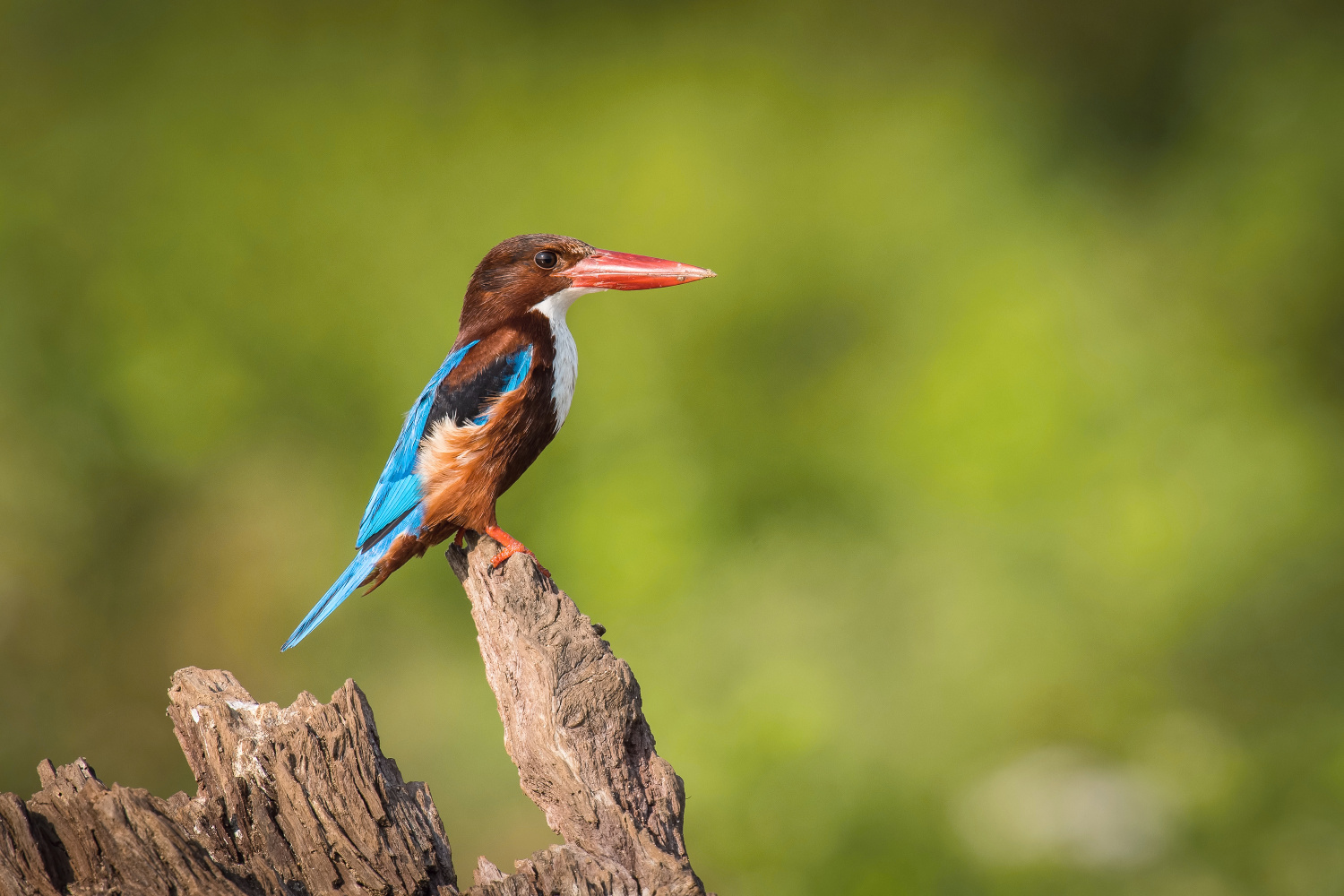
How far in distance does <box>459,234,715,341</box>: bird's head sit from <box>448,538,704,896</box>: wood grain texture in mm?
821

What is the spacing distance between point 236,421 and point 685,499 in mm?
2699

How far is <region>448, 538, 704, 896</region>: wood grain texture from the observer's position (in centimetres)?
215

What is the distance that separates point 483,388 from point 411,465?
31 centimetres

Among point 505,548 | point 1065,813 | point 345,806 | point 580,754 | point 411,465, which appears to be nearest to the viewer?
point 345,806

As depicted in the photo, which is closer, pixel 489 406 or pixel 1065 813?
pixel 489 406

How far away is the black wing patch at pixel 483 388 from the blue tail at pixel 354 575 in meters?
0.29

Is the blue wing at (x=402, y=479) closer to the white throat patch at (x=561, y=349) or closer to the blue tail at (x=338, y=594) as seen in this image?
the blue tail at (x=338, y=594)

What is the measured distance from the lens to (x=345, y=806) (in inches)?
87.6

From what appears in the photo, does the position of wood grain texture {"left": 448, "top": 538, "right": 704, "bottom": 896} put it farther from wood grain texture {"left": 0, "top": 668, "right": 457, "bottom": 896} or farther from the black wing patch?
the black wing patch

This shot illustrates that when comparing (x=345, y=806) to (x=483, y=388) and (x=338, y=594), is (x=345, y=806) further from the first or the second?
(x=483, y=388)

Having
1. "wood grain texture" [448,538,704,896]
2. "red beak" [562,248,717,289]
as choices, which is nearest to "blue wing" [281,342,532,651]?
"red beak" [562,248,717,289]

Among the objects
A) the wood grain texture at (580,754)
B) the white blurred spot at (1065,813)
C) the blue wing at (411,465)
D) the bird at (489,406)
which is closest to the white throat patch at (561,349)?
the bird at (489,406)

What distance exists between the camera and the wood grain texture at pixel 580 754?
215cm

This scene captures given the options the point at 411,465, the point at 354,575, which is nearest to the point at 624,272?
the point at 411,465
